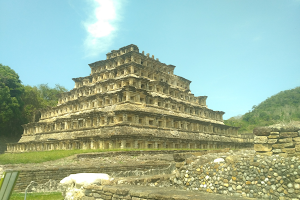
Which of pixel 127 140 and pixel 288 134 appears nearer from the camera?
pixel 288 134

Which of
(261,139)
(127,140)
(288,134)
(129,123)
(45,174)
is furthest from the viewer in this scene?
(129,123)

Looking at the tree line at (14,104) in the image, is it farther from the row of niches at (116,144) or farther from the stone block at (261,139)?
the stone block at (261,139)

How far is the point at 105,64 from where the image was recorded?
40875 millimetres

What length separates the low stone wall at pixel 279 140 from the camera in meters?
7.33

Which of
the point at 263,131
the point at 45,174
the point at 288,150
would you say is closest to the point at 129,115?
the point at 45,174

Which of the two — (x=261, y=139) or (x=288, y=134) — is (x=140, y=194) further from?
(x=288, y=134)

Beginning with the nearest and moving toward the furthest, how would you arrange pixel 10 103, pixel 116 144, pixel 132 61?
1. pixel 116 144
2. pixel 132 61
3. pixel 10 103

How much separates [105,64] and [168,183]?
114 feet

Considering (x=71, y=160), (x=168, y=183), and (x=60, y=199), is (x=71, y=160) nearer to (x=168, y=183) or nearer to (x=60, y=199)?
(x=60, y=199)

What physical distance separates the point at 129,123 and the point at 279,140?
20368 millimetres

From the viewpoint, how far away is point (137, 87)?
1296 inches

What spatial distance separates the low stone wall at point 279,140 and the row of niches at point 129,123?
782 inches

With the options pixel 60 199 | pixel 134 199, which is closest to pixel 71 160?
pixel 60 199

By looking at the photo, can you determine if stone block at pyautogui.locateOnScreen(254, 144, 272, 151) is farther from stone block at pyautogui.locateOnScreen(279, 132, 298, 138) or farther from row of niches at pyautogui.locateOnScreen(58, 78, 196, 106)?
row of niches at pyautogui.locateOnScreen(58, 78, 196, 106)
